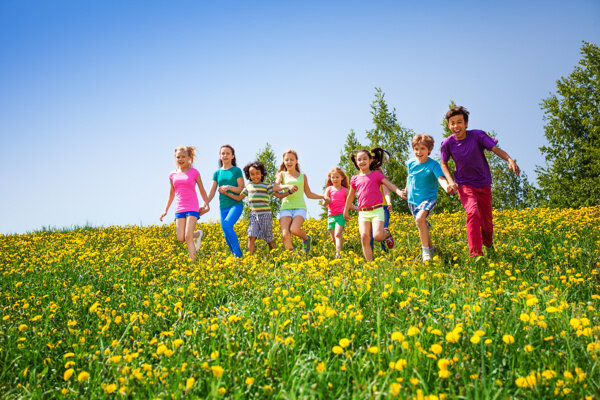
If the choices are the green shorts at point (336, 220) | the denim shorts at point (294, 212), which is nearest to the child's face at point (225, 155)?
the denim shorts at point (294, 212)

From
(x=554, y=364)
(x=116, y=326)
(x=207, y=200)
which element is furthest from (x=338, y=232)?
(x=554, y=364)

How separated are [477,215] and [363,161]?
2.22 m

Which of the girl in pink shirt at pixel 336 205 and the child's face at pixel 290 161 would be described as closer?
the girl in pink shirt at pixel 336 205

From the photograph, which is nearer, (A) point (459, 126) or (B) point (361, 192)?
(A) point (459, 126)

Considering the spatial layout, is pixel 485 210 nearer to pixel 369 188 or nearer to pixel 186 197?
pixel 369 188

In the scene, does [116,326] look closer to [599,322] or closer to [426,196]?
[599,322]

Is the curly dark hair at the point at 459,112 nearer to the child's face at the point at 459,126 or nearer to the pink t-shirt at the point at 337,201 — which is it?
the child's face at the point at 459,126

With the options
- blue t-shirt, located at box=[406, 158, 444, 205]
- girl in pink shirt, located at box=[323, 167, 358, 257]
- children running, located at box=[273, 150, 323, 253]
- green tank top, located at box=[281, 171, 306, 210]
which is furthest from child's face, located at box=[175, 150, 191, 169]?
blue t-shirt, located at box=[406, 158, 444, 205]

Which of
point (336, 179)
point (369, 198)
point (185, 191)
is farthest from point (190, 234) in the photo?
point (369, 198)

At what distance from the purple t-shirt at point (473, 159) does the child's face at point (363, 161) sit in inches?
62.5

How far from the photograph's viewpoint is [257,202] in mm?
7859

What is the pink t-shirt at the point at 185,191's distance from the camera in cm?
774

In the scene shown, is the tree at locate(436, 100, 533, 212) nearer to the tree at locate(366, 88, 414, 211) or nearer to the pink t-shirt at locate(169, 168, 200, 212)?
the tree at locate(366, 88, 414, 211)

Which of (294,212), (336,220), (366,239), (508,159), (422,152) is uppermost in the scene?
(422,152)
